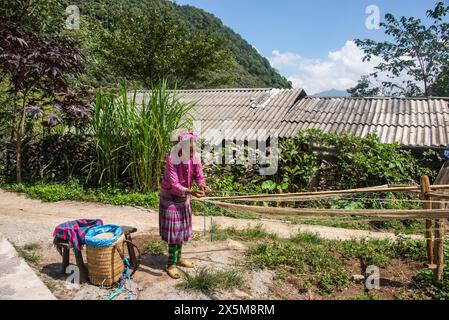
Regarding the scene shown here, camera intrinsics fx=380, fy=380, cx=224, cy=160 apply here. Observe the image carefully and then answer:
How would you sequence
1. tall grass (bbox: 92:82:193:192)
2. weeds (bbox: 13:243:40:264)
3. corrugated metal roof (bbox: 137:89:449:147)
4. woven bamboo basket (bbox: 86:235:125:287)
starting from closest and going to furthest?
1. woven bamboo basket (bbox: 86:235:125:287)
2. weeds (bbox: 13:243:40:264)
3. tall grass (bbox: 92:82:193:192)
4. corrugated metal roof (bbox: 137:89:449:147)

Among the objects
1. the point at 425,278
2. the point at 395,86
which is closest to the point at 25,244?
the point at 425,278

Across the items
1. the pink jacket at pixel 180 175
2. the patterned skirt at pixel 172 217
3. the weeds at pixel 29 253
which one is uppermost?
the pink jacket at pixel 180 175

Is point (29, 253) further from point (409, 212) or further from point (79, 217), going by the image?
point (409, 212)

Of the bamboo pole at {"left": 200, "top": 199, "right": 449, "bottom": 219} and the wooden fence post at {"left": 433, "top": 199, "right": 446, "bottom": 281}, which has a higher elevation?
the bamboo pole at {"left": 200, "top": 199, "right": 449, "bottom": 219}

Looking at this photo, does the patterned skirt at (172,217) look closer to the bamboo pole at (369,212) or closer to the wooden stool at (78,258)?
the wooden stool at (78,258)

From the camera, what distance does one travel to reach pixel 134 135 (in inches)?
265

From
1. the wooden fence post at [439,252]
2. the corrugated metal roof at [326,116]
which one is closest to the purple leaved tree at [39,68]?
the corrugated metal roof at [326,116]

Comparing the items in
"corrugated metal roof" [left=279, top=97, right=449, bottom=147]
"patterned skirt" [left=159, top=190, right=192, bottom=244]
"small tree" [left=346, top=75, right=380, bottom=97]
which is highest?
"small tree" [left=346, top=75, right=380, bottom=97]

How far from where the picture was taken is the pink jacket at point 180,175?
352cm

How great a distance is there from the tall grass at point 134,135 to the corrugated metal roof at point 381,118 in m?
3.47

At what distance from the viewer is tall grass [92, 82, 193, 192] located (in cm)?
674

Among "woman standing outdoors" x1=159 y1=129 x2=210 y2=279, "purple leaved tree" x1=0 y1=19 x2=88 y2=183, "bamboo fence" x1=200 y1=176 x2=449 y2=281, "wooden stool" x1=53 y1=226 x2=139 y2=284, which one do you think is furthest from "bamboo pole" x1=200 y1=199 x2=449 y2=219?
"purple leaved tree" x1=0 y1=19 x2=88 y2=183

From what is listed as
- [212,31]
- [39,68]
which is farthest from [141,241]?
[212,31]

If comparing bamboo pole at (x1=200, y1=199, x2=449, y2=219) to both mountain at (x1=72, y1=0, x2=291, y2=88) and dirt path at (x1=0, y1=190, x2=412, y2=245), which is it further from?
mountain at (x1=72, y1=0, x2=291, y2=88)
